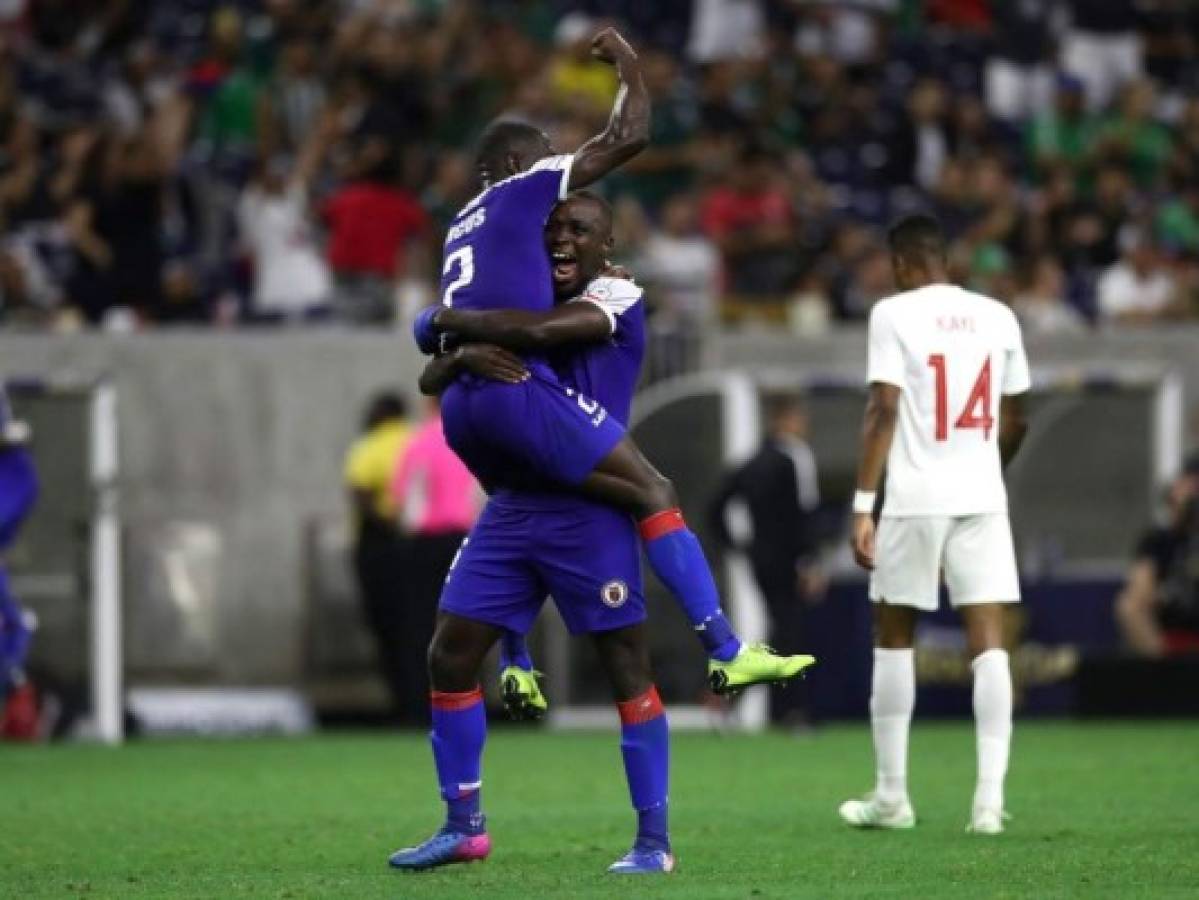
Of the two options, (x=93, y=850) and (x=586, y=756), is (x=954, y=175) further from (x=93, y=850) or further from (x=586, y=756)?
(x=93, y=850)

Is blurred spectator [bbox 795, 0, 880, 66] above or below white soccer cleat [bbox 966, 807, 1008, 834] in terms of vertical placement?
above

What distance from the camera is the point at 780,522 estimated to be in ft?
62.2

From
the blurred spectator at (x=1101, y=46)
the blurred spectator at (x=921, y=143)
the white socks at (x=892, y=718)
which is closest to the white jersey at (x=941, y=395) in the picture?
the white socks at (x=892, y=718)

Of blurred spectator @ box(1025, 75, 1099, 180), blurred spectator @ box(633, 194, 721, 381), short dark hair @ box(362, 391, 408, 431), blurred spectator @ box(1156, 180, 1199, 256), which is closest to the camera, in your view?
short dark hair @ box(362, 391, 408, 431)

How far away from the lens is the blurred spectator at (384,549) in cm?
1967

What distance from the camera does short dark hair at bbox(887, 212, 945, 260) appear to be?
11.2 meters

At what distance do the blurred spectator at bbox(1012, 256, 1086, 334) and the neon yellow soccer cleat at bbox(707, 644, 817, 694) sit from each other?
41.4 feet

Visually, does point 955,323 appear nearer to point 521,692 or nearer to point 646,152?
point 521,692

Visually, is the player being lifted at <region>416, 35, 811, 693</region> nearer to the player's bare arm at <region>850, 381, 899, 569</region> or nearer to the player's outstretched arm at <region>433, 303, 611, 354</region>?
the player's outstretched arm at <region>433, 303, 611, 354</region>

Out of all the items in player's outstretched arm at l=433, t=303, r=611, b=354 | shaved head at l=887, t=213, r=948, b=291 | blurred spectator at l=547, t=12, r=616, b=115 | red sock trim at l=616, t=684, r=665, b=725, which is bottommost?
red sock trim at l=616, t=684, r=665, b=725

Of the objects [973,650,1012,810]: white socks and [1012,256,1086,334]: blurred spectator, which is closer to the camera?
[973,650,1012,810]: white socks

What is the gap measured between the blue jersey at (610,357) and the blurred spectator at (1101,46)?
57.9 ft

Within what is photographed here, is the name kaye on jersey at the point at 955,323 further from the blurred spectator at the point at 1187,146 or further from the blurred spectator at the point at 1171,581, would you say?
the blurred spectator at the point at 1187,146

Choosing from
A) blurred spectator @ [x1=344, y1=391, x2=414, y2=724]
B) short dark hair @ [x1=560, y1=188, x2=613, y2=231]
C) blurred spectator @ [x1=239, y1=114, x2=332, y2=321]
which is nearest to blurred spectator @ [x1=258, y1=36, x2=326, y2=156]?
blurred spectator @ [x1=239, y1=114, x2=332, y2=321]
